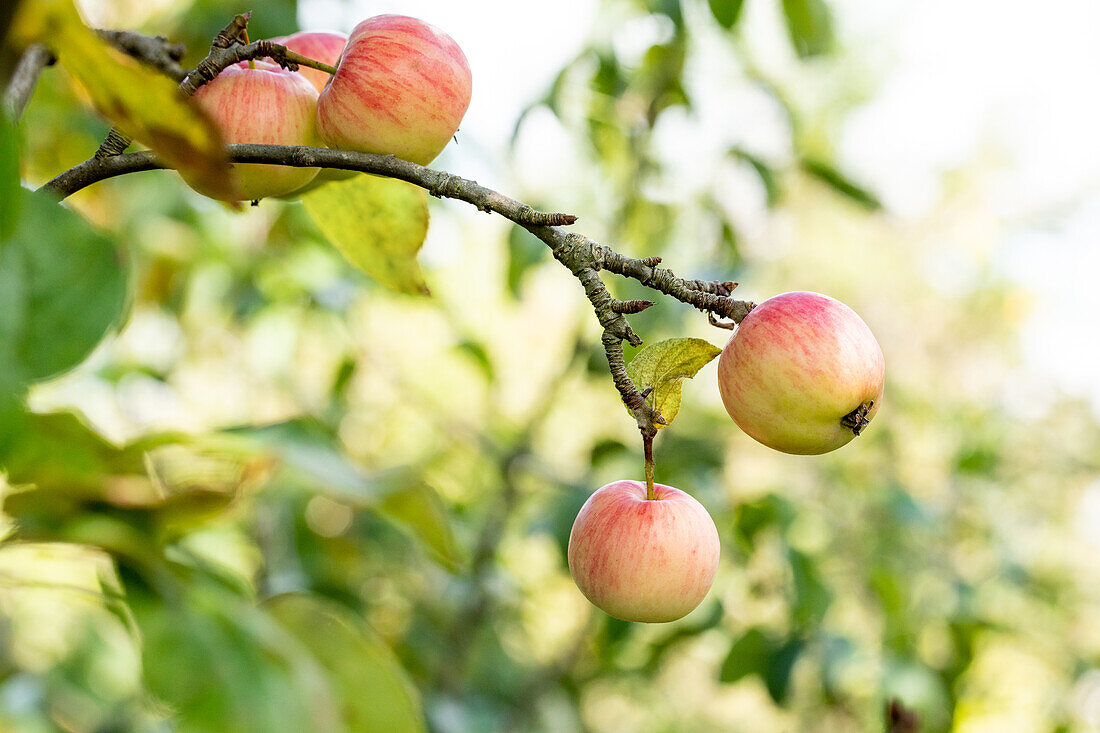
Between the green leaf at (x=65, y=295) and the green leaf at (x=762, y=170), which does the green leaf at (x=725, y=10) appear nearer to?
the green leaf at (x=762, y=170)

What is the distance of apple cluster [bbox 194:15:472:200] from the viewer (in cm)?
34

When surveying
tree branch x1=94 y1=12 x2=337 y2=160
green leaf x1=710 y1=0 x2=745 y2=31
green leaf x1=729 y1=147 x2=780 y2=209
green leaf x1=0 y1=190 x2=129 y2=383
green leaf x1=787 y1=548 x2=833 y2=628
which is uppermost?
tree branch x1=94 y1=12 x2=337 y2=160

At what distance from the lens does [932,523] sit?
109 centimetres

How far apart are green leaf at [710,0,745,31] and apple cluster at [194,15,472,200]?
53 centimetres

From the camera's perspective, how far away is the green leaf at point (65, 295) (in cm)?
37

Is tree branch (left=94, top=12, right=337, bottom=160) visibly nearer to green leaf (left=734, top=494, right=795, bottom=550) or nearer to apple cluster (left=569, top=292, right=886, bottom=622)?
apple cluster (left=569, top=292, right=886, bottom=622)

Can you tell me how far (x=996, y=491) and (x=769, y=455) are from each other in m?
1.17

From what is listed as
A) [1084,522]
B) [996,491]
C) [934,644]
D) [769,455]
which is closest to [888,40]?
[769,455]

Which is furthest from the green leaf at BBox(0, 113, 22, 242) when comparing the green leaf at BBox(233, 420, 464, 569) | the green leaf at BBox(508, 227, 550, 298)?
the green leaf at BBox(508, 227, 550, 298)

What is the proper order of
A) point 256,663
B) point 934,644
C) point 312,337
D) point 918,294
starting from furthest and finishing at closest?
point 918,294 < point 312,337 < point 934,644 < point 256,663

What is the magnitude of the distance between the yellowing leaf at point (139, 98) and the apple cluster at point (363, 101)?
96mm

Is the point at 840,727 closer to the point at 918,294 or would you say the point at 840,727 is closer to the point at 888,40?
the point at 888,40

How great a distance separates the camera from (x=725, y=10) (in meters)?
0.82

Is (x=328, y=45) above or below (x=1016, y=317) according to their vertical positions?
above
